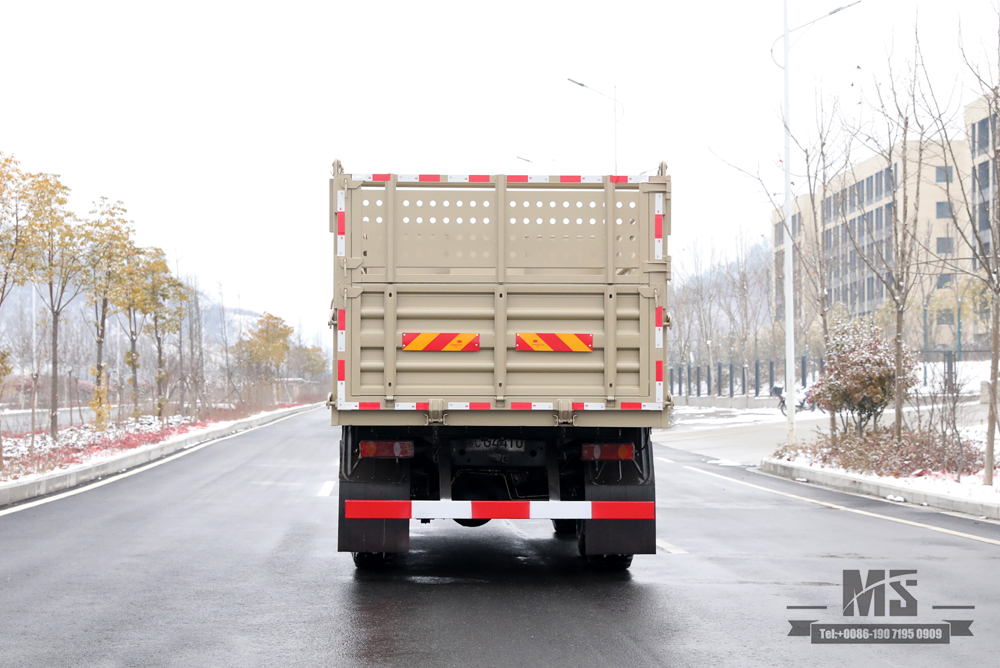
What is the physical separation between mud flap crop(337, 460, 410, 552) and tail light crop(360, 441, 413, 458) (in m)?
0.17

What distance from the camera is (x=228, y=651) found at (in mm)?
5547

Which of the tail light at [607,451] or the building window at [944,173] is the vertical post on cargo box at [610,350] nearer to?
the tail light at [607,451]

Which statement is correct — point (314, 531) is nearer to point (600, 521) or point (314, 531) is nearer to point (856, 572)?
point (600, 521)

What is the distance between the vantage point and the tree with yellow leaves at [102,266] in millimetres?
22938

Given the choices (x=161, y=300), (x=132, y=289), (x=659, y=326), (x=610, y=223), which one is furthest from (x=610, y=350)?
(x=161, y=300)

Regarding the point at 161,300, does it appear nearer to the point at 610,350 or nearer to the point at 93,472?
the point at 93,472

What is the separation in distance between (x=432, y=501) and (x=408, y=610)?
1.02 m

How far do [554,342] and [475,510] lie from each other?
1.36 metres

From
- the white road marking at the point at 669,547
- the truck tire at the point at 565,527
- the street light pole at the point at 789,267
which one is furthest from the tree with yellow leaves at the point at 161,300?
the white road marking at the point at 669,547

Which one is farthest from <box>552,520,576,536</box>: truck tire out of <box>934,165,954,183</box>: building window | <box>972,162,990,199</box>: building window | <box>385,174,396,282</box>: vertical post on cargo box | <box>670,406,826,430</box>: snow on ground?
<box>670,406,826,430</box>: snow on ground

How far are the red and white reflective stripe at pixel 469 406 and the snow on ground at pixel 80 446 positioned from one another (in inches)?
346

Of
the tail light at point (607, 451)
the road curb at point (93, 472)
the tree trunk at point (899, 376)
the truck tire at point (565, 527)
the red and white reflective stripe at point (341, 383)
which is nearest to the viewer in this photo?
the red and white reflective stripe at point (341, 383)

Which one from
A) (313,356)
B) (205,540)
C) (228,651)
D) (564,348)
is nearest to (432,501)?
(564,348)

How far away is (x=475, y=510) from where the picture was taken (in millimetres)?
7422
